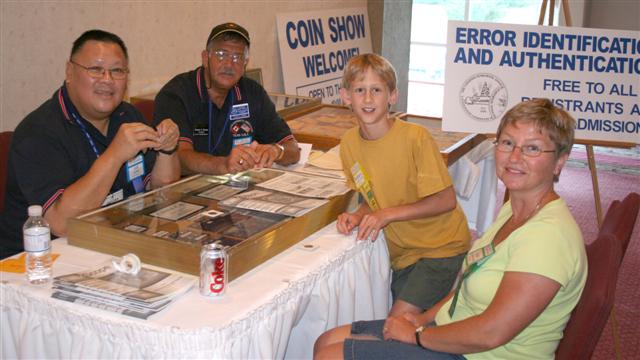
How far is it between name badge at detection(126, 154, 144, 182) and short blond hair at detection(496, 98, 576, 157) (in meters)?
1.28

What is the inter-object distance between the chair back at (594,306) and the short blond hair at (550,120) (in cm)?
26

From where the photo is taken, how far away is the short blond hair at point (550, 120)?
1654mm

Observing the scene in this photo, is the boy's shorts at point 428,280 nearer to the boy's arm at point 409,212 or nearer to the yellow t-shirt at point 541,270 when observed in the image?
the boy's arm at point 409,212

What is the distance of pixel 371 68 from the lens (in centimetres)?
231

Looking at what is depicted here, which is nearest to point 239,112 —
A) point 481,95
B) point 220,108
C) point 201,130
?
point 220,108

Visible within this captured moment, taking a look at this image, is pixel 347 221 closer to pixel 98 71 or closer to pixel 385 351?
pixel 385 351

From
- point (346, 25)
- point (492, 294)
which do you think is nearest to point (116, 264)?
point (492, 294)

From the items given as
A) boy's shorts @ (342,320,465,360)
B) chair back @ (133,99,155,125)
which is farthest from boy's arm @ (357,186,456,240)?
chair back @ (133,99,155,125)

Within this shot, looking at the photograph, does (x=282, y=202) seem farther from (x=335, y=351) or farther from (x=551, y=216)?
(x=551, y=216)

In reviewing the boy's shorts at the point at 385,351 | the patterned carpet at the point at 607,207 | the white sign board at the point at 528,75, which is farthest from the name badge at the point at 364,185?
the patterned carpet at the point at 607,207

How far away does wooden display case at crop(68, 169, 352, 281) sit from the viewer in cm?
173

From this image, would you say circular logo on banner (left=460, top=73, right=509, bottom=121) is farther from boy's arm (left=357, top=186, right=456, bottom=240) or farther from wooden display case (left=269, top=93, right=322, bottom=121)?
boy's arm (left=357, top=186, right=456, bottom=240)

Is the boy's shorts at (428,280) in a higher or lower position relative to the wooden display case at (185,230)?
lower

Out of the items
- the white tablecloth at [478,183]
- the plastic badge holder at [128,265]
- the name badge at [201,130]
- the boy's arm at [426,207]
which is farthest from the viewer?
the white tablecloth at [478,183]
